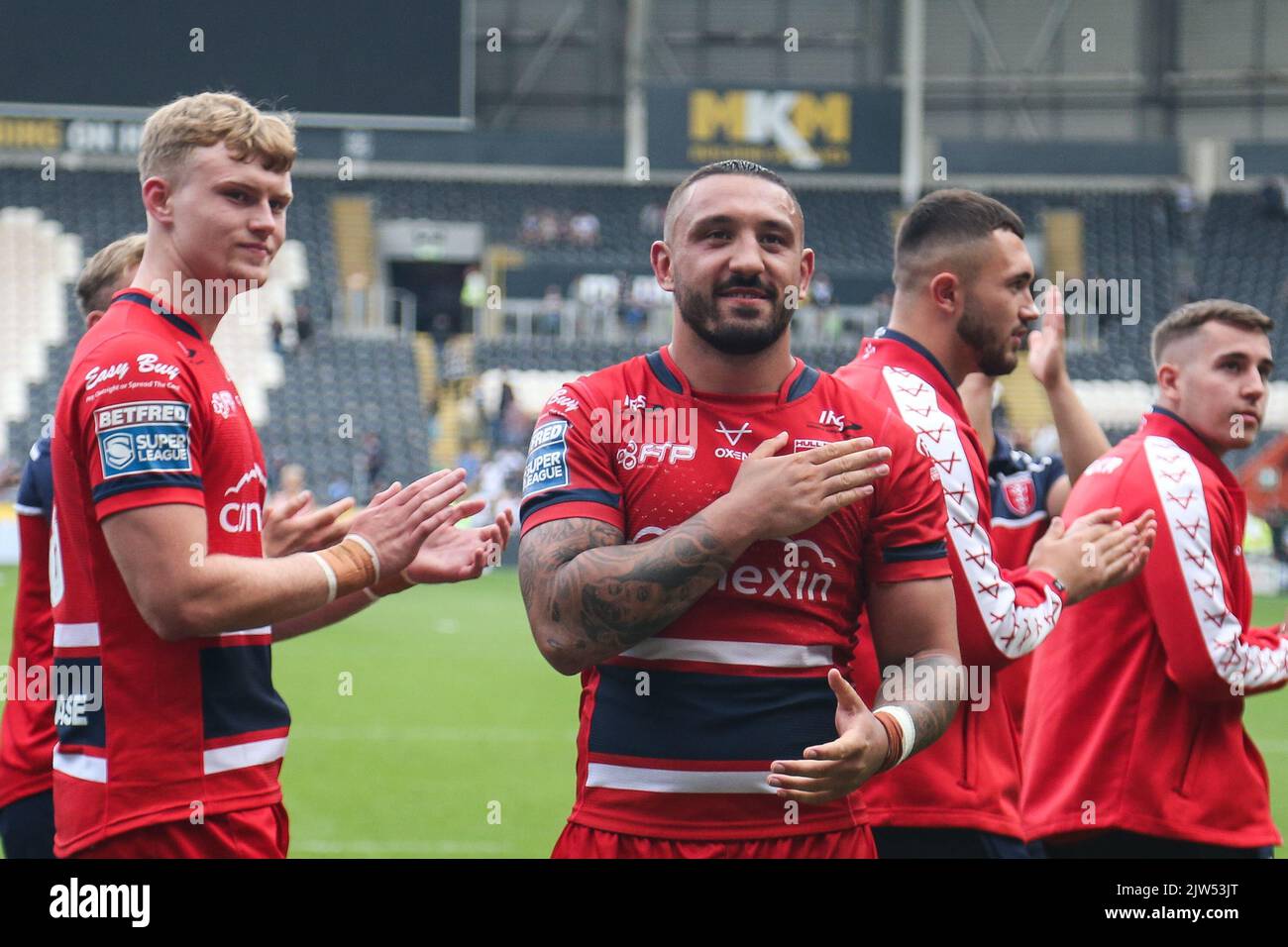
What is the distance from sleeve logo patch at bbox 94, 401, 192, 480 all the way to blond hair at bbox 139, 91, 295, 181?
1.79 ft

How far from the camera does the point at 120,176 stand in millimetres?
33250

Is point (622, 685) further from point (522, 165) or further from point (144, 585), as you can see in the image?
point (522, 165)

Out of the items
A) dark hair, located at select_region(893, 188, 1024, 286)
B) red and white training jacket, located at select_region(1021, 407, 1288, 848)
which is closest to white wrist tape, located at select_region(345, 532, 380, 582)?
dark hair, located at select_region(893, 188, 1024, 286)

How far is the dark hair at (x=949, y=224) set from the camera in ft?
12.7

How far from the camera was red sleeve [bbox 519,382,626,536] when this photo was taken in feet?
9.16

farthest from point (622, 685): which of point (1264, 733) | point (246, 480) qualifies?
point (1264, 733)

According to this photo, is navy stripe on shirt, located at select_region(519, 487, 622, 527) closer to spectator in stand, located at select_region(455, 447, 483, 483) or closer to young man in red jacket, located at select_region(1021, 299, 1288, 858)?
young man in red jacket, located at select_region(1021, 299, 1288, 858)

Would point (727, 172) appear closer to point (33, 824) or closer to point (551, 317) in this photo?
point (33, 824)

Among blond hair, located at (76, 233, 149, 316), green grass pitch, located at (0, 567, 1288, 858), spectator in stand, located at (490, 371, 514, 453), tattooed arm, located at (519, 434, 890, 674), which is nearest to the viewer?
tattooed arm, located at (519, 434, 890, 674)

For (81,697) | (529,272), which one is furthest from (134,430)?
(529,272)

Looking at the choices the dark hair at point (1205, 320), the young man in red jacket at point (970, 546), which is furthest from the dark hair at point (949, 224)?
the dark hair at point (1205, 320)

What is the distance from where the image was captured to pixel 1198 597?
381 cm

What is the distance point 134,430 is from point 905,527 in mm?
1453

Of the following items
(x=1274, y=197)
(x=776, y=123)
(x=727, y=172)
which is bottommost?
(x=727, y=172)
